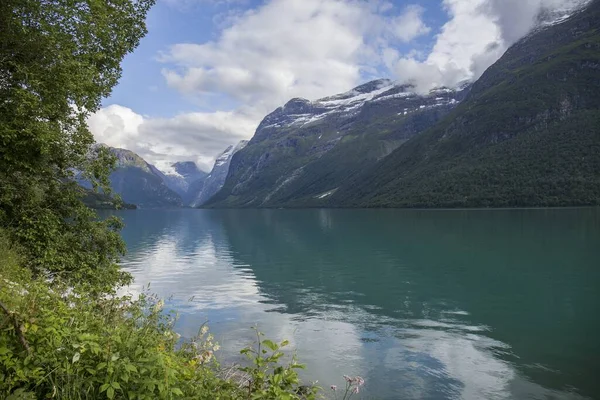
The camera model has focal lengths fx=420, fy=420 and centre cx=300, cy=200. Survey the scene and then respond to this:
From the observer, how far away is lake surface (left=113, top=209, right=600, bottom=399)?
20.6m

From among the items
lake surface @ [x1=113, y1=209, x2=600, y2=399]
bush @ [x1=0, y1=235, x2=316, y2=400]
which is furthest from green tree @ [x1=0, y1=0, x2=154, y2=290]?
bush @ [x1=0, y1=235, x2=316, y2=400]

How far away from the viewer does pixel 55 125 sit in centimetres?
2117

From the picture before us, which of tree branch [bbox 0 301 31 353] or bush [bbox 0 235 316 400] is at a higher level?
tree branch [bbox 0 301 31 353]

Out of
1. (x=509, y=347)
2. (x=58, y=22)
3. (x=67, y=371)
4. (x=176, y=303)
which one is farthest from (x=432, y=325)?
(x=58, y=22)

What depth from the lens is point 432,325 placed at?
2975 cm

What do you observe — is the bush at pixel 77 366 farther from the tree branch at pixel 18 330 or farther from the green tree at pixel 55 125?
the green tree at pixel 55 125

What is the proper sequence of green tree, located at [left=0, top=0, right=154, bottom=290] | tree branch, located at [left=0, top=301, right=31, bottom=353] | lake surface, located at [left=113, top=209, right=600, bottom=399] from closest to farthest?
tree branch, located at [left=0, top=301, right=31, bottom=353] < green tree, located at [left=0, top=0, right=154, bottom=290] < lake surface, located at [left=113, top=209, right=600, bottom=399]

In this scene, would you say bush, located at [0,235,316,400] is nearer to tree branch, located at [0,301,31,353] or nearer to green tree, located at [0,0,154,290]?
tree branch, located at [0,301,31,353]

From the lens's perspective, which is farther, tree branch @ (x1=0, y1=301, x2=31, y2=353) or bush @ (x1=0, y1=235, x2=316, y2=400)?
tree branch @ (x1=0, y1=301, x2=31, y2=353)

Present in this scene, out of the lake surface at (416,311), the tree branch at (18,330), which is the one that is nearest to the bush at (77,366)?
the tree branch at (18,330)

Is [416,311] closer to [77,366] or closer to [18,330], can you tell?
[77,366]

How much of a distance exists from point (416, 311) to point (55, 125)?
28180 mm

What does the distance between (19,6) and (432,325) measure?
30777 millimetres

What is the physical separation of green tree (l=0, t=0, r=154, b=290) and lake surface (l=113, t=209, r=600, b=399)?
32.6ft
